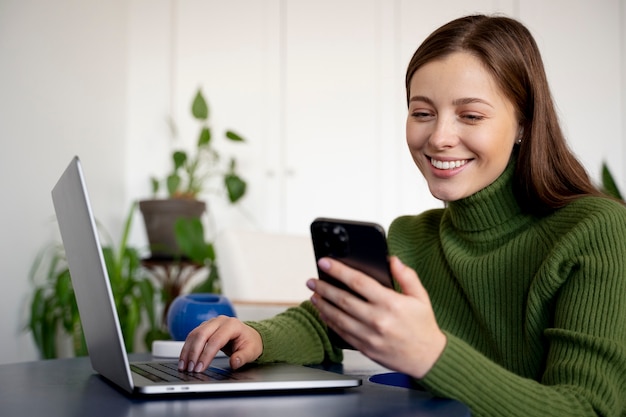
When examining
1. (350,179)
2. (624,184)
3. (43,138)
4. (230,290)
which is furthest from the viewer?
(350,179)

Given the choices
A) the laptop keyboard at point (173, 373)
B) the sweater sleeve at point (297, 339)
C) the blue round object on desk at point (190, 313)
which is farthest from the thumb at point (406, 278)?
the blue round object on desk at point (190, 313)

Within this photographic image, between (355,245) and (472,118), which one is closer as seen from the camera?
(355,245)

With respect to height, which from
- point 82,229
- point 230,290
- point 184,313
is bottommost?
point 230,290

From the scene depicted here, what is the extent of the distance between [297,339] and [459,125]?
0.42 metres

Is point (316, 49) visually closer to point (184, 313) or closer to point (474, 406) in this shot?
point (184, 313)

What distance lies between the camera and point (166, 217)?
13.5ft

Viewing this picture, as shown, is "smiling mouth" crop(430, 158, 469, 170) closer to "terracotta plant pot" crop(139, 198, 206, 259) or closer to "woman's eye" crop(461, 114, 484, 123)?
"woman's eye" crop(461, 114, 484, 123)

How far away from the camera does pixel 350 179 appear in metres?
4.75

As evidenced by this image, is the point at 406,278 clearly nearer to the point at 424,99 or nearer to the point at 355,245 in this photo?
the point at 355,245

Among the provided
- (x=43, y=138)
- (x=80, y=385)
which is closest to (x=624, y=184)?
(x=43, y=138)

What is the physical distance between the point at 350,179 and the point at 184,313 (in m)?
3.44

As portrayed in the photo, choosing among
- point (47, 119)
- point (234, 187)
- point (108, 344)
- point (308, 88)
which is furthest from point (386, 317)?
point (308, 88)

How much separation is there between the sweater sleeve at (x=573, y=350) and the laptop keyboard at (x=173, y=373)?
10.2 inches

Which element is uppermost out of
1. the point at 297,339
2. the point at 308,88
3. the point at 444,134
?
the point at 308,88
